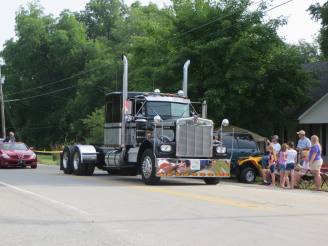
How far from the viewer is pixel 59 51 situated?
69.9 metres

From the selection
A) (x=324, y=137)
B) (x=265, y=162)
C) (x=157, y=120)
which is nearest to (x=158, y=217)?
(x=157, y=120)

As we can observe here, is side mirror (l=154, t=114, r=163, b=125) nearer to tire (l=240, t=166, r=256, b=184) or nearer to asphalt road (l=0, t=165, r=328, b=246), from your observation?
asphalt road (l=0, t=165, r=328, b=246)

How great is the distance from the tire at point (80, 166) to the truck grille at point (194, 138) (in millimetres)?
5281

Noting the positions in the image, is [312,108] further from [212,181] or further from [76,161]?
[76,161]

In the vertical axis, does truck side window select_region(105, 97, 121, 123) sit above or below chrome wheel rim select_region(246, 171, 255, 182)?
above

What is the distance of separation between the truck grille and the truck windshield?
1668 mm

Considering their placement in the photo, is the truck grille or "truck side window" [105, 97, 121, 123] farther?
"truck side window" [105, 97, 121, 123]

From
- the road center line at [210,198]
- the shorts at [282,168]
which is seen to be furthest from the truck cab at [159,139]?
the shorts at [282,168]

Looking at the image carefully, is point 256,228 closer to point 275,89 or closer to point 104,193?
point 104,193

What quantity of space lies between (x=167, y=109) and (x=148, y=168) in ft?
8.95

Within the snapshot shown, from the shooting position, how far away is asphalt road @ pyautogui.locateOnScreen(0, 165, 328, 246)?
28.9ft

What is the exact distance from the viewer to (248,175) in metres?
21.8

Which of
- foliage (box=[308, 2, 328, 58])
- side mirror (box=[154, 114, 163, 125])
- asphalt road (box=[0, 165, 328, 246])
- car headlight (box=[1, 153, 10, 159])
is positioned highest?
foliage (box=[308, 2, 328, 58])

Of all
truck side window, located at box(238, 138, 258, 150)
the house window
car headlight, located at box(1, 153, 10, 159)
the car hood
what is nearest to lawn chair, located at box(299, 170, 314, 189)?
truck side window, located at box(238, 138, 258, 150)
